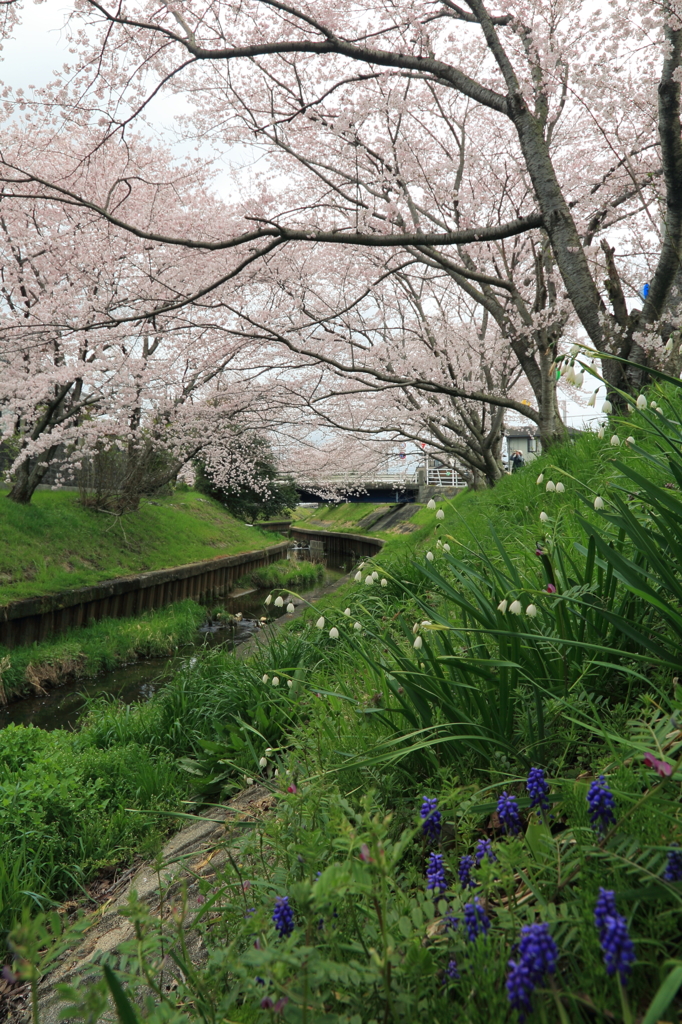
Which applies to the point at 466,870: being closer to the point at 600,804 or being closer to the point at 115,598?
the point at 600,804

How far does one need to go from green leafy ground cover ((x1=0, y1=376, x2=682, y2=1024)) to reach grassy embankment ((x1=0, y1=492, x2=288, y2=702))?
24.3ft

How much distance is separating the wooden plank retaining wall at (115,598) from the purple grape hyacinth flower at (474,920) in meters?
10.0

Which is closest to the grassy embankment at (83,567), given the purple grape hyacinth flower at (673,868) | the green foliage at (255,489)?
the green foliage at (255,489)

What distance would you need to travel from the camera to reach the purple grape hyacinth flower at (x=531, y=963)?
817mm

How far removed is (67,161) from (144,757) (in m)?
13.0

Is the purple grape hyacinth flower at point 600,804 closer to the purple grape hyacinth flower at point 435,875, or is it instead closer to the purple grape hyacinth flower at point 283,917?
the purple grape hyacinth flower at point 435,875

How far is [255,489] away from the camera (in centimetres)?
2636

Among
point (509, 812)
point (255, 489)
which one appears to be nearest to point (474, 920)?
point (509, 812)

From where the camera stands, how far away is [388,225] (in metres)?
8.05

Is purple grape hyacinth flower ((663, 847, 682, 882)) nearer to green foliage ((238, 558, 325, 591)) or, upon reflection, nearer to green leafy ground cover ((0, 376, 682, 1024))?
green leafy ground cover ((0, 376, 682, 1024))

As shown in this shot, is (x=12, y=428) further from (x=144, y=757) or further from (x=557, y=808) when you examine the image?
(x=557, y=808)

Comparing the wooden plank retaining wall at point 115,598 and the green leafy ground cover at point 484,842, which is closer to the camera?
the green leafy ground cover at point 484,842

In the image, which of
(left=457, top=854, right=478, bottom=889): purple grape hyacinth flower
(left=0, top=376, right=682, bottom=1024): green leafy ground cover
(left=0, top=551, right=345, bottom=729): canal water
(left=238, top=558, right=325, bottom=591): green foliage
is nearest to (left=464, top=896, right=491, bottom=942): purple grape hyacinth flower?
(left=0, top=376, right=682, bottom=1024): green leafy ground cover

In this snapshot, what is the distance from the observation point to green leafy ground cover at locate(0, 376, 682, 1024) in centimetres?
95
